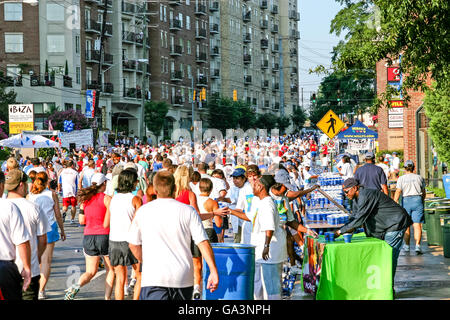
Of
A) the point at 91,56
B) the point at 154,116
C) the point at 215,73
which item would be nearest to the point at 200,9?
the point at 215,73

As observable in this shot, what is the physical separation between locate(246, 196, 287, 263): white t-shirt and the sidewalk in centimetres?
180

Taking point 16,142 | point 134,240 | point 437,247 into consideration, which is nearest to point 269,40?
point 16,142

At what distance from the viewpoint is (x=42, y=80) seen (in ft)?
210

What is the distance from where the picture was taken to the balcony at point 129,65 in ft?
244

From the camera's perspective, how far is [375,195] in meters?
10.3

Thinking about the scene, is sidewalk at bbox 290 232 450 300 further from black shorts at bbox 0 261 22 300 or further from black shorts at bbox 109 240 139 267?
black shorts at bbox 0 261 22 300

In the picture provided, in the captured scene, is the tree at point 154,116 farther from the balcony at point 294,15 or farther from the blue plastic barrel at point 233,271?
the blue plastic barrel at point 233,271

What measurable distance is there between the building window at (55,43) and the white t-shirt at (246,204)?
54902 millimetres

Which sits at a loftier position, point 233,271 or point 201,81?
→ point 201,81

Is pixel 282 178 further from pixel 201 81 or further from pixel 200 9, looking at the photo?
pixel 200 9

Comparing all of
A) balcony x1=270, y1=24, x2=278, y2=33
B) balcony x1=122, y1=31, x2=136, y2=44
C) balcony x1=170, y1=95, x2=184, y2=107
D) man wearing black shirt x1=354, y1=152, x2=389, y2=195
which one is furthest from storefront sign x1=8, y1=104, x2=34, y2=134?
balcony x1=270, y1=24, x2=278, y2=33

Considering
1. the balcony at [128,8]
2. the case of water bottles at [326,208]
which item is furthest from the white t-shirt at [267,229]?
the balcony at [128,8]

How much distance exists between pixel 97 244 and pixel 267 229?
2.48m
